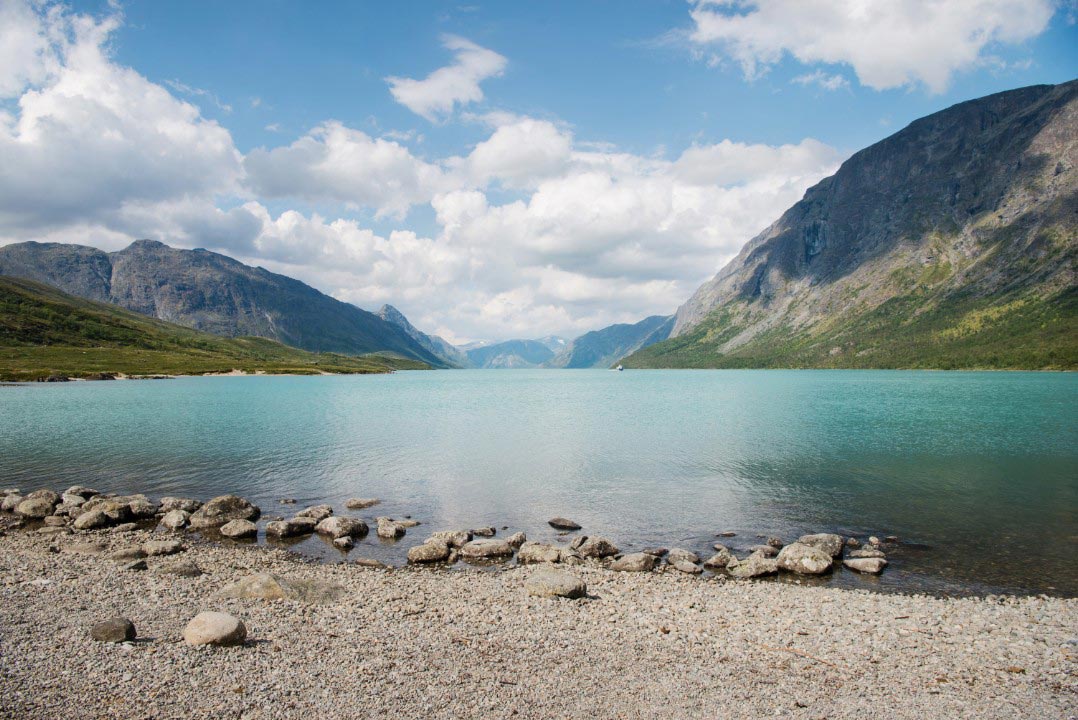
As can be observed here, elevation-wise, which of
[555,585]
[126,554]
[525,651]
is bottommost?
[126,554]

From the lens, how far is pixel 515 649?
17172 millimetres

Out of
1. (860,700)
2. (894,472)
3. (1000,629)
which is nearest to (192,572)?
(860,700)

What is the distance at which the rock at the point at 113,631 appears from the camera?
52.7 feet

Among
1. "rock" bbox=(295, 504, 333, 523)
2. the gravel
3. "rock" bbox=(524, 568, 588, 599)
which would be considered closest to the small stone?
the gravel

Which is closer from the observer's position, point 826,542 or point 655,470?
point 826,542

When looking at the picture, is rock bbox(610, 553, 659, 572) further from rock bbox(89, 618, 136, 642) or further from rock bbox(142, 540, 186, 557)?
rock bbox(142, 540, 186, 557)

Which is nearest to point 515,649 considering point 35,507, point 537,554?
point 537,554

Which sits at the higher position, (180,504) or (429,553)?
(180,504)

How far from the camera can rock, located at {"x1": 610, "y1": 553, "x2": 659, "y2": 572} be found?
86.6 ft

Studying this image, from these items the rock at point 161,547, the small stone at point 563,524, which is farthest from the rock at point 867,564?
the rock at point 161,547

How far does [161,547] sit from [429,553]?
13195 mm

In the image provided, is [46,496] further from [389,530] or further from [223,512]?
[389,530]

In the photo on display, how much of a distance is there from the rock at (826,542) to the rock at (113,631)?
91.6 feet

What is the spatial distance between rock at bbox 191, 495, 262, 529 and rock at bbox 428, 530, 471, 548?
1293 cm
